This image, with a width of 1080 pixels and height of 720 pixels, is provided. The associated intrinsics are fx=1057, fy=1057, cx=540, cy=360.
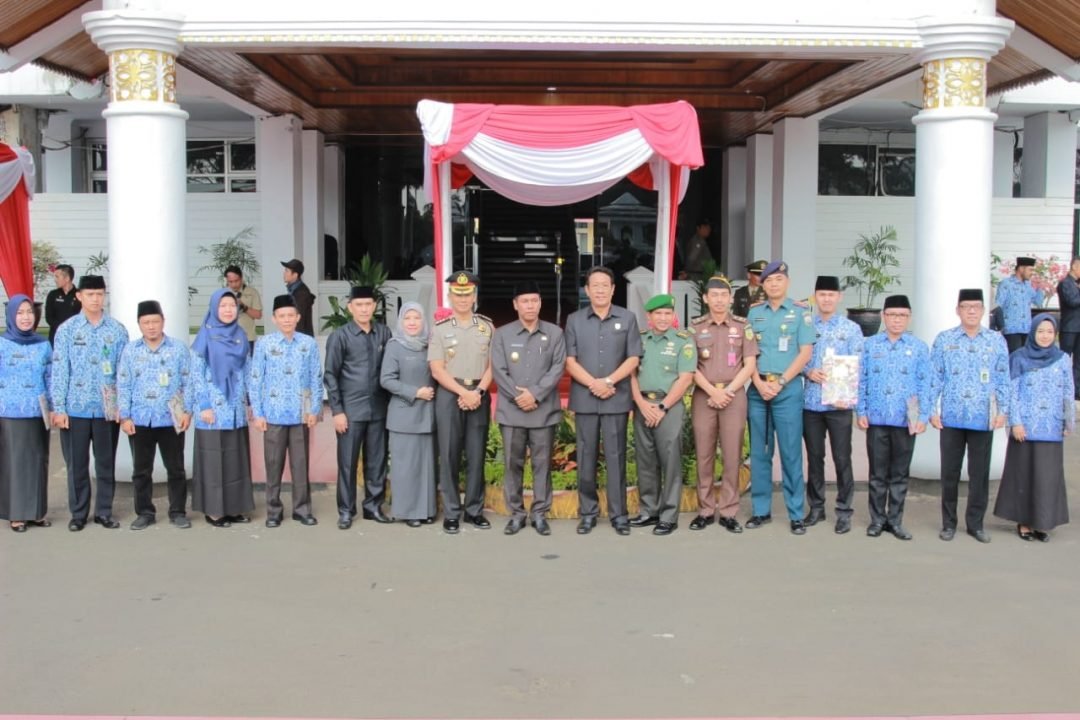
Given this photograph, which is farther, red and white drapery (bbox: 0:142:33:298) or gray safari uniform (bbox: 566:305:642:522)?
red and white drapery (bbox: 0:142:33:298)

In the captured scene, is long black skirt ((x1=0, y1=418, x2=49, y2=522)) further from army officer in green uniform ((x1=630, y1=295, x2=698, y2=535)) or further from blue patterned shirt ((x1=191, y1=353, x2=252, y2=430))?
army officer in green uniform ((x1=630, y1=295, x2=698, y2=535))

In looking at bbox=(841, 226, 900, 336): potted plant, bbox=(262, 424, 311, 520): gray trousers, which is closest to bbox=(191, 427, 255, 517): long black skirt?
bbox=(262, 424, 311, 520): gray trousers

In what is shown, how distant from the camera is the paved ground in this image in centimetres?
407

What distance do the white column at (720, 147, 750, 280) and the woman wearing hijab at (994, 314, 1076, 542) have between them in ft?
28.5

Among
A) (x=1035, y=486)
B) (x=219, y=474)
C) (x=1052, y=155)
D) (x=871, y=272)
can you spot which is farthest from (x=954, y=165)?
(x=1052, y=155)

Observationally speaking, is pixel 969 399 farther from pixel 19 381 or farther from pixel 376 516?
pixel 19 381

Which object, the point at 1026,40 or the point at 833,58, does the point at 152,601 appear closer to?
the point at 833,58

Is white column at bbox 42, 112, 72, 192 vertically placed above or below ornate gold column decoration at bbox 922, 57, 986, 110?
above

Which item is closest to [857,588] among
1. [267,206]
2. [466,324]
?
[466,324]

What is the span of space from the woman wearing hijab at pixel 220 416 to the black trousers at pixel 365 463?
0.62 metres

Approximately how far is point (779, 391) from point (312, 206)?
8320 mm

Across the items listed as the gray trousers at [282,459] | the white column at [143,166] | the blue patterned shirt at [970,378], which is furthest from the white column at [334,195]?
the blue patterned shirt at [970,378]

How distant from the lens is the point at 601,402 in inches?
252

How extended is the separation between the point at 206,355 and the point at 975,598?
4.59 m
